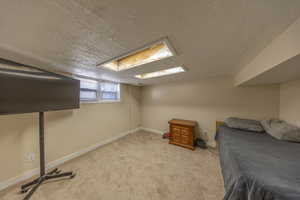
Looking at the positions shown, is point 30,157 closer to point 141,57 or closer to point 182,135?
point 141,57

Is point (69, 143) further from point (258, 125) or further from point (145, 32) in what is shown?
point (258, 125)

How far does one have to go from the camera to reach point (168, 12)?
2.09 ft

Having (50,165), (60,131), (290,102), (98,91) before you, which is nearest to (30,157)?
(50,165)

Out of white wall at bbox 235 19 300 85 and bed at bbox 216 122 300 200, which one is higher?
white wall at bbox 235 19 300 85

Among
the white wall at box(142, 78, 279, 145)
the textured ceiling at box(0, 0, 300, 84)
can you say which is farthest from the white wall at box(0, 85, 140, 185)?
the textured ceiling at box(0, 0, 300, 84)

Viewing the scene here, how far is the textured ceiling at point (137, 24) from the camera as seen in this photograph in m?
0.58

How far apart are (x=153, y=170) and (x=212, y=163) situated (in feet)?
4.27

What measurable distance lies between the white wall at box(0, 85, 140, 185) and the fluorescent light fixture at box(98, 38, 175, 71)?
1485 millimetres

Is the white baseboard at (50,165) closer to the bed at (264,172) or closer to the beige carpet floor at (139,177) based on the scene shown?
the beige carpet floor at (139,177)

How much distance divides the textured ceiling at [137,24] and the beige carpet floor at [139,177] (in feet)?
6.63

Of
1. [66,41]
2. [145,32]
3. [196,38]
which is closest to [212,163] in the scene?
[196,38]

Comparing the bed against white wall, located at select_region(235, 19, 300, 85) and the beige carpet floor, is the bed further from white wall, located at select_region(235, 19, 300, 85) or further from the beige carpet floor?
white wall, located at select_region(235, 19, 300, 85)

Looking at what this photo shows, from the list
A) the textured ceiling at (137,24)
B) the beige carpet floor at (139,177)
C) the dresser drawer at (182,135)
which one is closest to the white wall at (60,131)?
the beige carpet floor at (139,177)

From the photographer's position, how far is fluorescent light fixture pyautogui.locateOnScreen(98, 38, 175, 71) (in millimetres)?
1297
